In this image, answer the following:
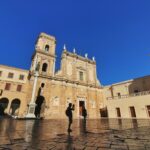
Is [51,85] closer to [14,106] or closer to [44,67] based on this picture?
[44,67]

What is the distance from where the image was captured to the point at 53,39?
24.9 metres

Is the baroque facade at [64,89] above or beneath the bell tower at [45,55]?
beneath

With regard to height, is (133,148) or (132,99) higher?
(132,99)

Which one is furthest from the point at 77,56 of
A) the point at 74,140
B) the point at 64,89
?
the point at 74,140

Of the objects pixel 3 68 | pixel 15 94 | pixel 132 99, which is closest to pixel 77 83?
pixel 132 99

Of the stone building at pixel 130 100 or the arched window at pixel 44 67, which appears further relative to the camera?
the arched window at pixel 44 67

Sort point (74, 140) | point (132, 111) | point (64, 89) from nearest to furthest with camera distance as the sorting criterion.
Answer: point (74, 140) → point (132, 111) → point (64, 89)

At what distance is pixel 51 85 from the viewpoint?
20.6 m

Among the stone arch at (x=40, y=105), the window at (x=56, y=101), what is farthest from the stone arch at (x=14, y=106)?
the window at (x=56, y=101)

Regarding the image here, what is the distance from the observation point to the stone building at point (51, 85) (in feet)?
63.3

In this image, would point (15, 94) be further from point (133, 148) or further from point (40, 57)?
point (133, 148)

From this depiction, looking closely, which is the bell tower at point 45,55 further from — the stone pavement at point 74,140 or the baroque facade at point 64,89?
the stone pavement at point 74,140

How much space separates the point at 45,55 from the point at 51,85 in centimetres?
596

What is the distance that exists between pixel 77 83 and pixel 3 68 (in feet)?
50.9
